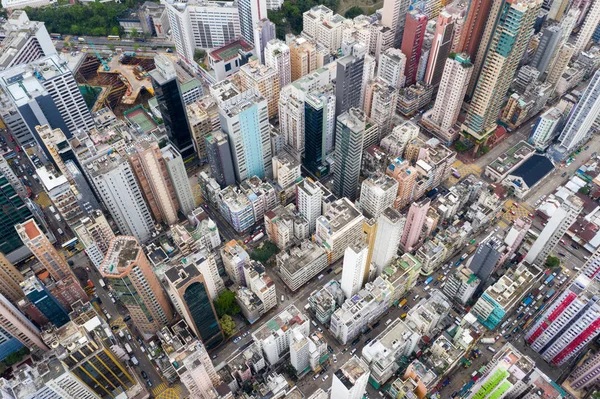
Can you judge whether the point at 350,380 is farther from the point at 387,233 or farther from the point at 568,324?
the point at 568,324

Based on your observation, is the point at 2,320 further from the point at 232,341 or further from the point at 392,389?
the point at 392,389

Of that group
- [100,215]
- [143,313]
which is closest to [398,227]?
[143,313]

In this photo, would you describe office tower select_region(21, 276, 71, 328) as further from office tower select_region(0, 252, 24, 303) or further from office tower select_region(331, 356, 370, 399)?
office tower select_region(331, 356, 370, 399)

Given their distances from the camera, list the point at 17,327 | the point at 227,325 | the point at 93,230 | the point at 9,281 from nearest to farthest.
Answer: the point at 17,327 → the point at 9,281 → the point at 93,230 → the point at 227,325

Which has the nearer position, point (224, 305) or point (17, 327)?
point (17, 327)

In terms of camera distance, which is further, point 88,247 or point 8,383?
point 88,247

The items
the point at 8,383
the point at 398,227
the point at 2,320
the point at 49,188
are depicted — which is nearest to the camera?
the point at 8,383

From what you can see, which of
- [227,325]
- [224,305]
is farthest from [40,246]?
[227,325]
